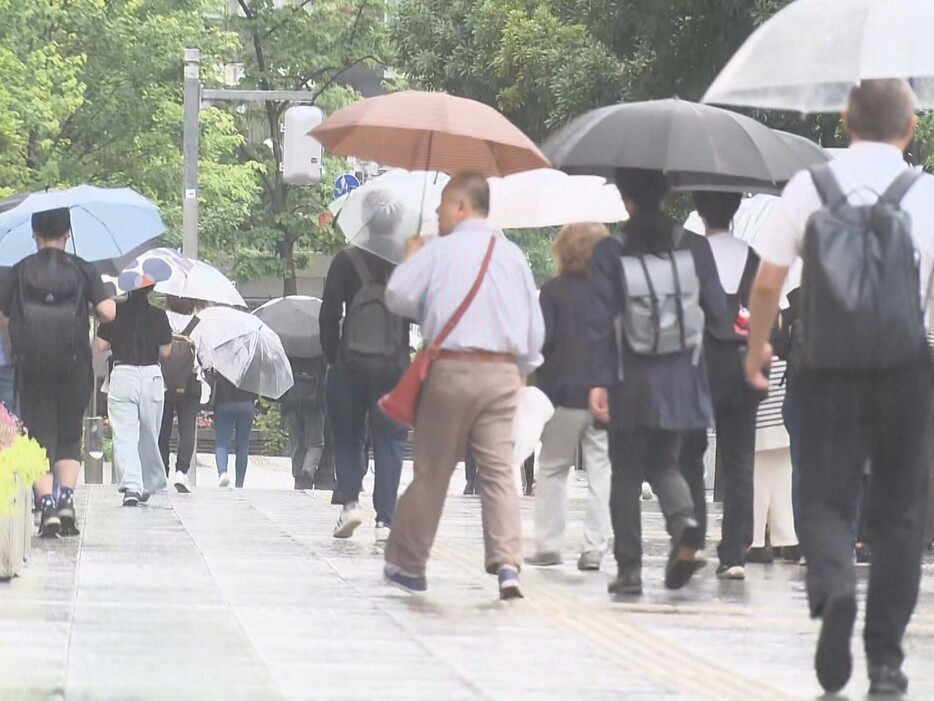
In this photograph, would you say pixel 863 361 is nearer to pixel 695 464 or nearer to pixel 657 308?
pixel 657 308

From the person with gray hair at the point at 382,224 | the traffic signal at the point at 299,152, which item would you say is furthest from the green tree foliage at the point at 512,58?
the person with gray hair at the point at 382,224

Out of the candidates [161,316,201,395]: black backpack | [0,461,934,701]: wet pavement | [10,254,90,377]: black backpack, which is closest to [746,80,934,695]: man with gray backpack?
[0,461,934,701]: wet pavement

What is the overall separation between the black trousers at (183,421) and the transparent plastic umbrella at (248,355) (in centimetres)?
74

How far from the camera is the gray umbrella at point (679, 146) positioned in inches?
398

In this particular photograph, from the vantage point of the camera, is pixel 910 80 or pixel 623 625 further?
pixel 910 80

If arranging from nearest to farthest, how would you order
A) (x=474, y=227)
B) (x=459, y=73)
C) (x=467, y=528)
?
(x=474, y=227) < (x=467, y=528) < (x=459, y=73)

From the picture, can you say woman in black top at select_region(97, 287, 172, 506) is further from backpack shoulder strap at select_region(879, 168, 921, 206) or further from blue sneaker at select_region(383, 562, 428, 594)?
backpack shoulder strap at select_region(879, 168, 921, 206)

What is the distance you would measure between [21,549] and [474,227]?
2.48m

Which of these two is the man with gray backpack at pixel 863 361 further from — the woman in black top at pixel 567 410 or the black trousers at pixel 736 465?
the woman in black top at pixel 567 410

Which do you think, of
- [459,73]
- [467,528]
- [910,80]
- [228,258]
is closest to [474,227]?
[910,80]

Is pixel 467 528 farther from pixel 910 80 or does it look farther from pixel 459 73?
pixel 459 73

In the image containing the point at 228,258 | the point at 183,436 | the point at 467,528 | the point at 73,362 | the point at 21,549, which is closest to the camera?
the point at 21,549

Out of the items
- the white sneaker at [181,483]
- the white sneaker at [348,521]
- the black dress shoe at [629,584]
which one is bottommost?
the white sneaker at [181,483]

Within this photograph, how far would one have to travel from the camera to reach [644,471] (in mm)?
9750
